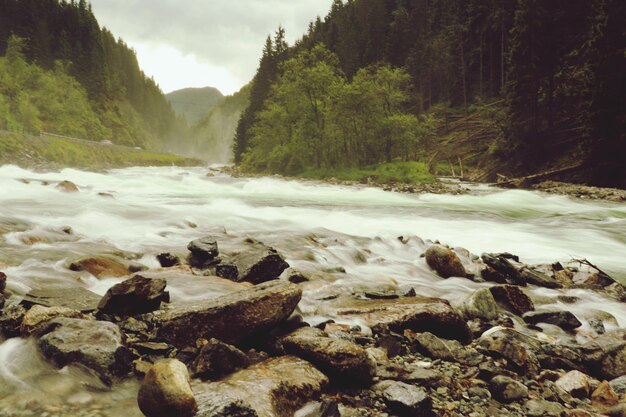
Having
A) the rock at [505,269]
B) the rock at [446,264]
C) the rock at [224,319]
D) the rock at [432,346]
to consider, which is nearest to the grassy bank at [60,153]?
the rock at [446,264]

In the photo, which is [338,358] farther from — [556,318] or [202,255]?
[202,255]

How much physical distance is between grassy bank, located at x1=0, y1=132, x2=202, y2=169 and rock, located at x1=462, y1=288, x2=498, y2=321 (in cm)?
4382

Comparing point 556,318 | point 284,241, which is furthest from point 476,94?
point 556,318

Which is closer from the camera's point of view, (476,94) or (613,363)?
(613,363)

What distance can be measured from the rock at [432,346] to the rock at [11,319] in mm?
4158

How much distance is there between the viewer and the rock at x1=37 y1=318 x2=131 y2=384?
3.47 m

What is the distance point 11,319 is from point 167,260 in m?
3.69

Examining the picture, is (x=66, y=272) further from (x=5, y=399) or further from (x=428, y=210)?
(x=428, y=210)

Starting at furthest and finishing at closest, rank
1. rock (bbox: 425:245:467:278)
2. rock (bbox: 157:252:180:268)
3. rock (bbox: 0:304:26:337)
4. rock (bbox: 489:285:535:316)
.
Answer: rock (bbox: 425:245:467:278)
rock (bbox: 157:252:180:268)
rock (bbox: 489:285:535:316)
rock (bbox: 0:304:26:337)

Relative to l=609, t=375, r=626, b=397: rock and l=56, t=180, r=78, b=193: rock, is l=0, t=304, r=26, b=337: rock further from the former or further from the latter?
l=56, t=180, r=78, b=193: rock

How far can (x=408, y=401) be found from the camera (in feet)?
10.9

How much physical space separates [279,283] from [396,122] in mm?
40130

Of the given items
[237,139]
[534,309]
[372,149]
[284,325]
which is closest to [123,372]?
[284,325]

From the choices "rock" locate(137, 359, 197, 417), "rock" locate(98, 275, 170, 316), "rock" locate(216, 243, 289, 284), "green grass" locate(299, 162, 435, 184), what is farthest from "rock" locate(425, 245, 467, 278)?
"green grass" locate(299, 162, 435, 184)
